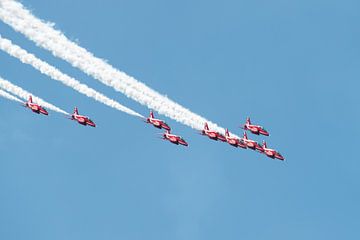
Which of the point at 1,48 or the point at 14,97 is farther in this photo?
the point at 14,97

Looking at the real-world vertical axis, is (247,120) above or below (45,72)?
above

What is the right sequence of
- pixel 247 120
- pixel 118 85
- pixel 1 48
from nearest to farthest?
pixel 1 48, pixel 118 85, pixel 247 120

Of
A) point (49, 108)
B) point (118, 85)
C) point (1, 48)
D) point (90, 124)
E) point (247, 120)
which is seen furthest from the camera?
point (247, 120)

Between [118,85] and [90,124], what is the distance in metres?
16.3

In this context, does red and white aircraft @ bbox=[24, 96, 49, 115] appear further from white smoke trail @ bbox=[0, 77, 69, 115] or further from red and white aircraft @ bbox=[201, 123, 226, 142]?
red and white aircraft @ bbox=[201, 123, 226, 142]

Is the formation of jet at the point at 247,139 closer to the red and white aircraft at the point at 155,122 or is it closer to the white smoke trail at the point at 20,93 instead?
the red and white aircraft at the point at 155,122

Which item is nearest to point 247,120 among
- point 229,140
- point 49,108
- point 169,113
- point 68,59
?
point 229,140

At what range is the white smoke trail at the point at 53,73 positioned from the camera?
297 ft

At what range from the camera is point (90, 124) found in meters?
110

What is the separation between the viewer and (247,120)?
401 feet

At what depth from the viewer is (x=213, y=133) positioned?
11400cm

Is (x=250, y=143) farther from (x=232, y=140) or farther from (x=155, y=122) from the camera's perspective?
(x=155, y=122)

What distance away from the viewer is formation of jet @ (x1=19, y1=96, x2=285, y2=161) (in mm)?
109463

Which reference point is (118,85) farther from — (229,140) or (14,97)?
(229,140)
